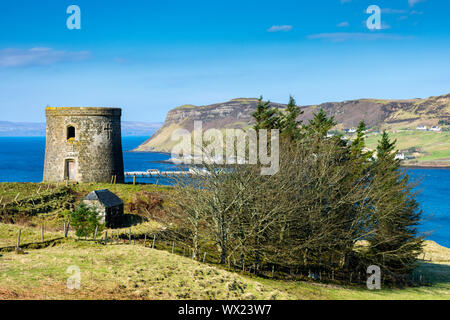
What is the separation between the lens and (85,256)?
23000mm

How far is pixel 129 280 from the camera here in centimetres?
1970

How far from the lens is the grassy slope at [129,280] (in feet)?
59.1

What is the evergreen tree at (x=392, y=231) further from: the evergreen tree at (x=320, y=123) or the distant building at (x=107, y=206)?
the distant building at (x=107, y=206)

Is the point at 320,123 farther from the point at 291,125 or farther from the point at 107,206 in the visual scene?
the point at 107,206

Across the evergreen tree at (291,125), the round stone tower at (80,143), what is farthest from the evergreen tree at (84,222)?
the evergreen tree at (291,125)

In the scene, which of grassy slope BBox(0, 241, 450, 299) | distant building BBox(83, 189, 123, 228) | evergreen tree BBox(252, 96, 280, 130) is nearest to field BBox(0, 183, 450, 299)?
grassy slope BBox(0, 241, 450, 299)

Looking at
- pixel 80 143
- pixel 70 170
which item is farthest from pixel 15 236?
pixel 70 170

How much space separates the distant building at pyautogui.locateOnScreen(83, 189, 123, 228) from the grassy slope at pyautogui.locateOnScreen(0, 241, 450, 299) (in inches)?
352

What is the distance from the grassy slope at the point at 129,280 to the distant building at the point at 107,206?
8.93 m

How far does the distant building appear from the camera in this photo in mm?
35469

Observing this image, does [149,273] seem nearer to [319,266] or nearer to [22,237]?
[22,237]
